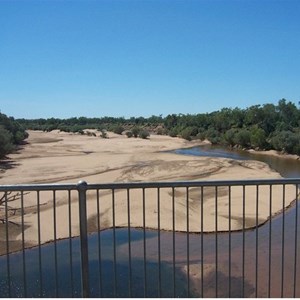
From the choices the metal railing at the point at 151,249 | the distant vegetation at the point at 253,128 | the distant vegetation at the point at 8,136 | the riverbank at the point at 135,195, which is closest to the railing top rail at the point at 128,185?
the metal railing at the point at 151,249

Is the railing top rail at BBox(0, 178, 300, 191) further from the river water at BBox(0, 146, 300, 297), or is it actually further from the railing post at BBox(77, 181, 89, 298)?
the river water at BBox(0, 146, 300, 297)

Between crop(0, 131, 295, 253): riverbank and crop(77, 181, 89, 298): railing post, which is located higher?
crop(77, 181, 89, 298): railing post

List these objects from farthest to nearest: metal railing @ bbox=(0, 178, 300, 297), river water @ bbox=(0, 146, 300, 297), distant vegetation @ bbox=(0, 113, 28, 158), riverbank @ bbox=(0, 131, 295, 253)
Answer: distant vegetation @ bbox=(0, 113, 28, 158) → riverbank @ bbox=(0, 131, 295, 253) → river water @ bbox=(0, 146, 300, 297) → metal railing @ bbox=(0, 178, 300, 297)

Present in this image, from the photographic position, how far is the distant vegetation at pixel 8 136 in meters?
39.6

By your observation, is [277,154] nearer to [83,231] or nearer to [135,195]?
[135,195]

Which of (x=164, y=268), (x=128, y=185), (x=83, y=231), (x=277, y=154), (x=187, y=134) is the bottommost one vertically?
(x=164, y=268)

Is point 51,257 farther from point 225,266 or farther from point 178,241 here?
point 225,266

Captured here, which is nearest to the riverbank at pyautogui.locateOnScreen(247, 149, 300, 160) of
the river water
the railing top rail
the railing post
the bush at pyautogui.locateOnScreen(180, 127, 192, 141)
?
the bush at pyautogui.locateOnScreen(180, 127, 192, 141)

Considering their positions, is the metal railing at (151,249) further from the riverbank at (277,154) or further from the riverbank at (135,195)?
the riverbank at (277,154)

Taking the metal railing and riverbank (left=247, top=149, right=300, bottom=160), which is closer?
the metal railing

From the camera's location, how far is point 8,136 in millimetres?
42656

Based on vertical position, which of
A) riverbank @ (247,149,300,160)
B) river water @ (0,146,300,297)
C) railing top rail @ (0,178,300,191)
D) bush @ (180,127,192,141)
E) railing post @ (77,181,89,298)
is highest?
railing top rail @ (0,178,300,191)

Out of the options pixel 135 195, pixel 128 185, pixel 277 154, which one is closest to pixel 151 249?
pixel 135 195

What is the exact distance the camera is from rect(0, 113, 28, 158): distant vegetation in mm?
39606
